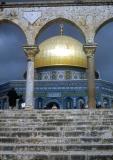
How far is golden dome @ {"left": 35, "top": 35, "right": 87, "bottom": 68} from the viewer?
4541cm

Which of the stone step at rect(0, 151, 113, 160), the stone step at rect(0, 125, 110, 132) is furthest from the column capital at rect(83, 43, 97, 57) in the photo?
the stone step at rect(0, 151, 113, 160)

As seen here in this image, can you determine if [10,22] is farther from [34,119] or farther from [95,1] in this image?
[34,119]

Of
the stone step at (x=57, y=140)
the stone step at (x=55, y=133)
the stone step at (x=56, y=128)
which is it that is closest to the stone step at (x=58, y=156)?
the stone step at (x=57, y=140)

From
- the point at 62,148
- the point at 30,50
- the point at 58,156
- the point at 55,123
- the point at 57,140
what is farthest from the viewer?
the point at 30,50

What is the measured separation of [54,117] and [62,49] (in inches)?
1242

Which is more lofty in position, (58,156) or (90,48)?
(90,48)

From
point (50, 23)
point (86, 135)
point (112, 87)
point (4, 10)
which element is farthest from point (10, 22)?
point (112, 87)

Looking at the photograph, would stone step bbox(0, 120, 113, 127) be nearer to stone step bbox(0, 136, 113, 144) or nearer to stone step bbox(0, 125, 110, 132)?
stone step bbox(0, 125, 110, 132)

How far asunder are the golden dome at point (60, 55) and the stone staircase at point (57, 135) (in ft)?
96.0

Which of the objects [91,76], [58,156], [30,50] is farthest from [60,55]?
[58,156]

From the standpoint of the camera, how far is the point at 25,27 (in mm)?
22797

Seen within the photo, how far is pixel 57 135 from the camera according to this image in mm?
12219

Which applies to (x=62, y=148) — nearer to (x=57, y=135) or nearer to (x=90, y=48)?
(x=57, y=135)

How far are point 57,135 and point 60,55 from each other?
109ft
